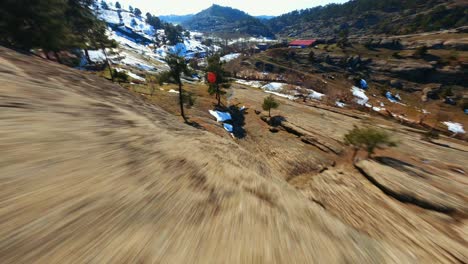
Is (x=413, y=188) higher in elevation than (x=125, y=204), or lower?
lower

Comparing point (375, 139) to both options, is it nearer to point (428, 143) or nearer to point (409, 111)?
point (428, 143)

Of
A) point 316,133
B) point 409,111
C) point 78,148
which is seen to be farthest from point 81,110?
point 409,111

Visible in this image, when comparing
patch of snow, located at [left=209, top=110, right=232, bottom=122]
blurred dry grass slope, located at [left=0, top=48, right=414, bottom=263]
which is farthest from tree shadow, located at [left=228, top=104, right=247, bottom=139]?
blurred dry grass slope, located at [left=0, top=48, right=414, bottom=263]

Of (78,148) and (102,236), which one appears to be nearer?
(102,236)

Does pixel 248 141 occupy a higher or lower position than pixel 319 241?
lower

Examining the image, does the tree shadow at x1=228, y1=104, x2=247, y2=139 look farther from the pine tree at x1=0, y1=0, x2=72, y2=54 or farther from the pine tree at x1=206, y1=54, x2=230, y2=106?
the pine tree at x1=0, y1=0, x2=72, y2=54

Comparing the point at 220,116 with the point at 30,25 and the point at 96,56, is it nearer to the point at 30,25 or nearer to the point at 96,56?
the point at 30,25

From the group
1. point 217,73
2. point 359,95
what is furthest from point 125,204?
point 359,95
